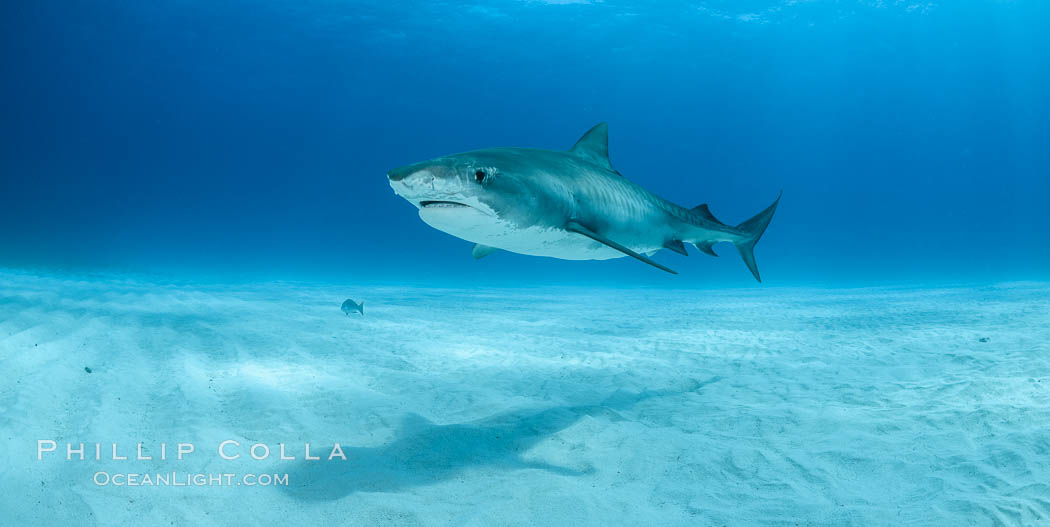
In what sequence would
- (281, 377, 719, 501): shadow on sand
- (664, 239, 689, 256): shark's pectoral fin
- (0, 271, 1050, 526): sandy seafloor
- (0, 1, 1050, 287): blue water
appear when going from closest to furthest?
(0, 271, 1050, 526): sandy seafloor
(281, 377, 719, 501): shadow on sand
(664, 239, 689, 256): shark's pectoral fin
(0, 1, 1050, 287): blue water

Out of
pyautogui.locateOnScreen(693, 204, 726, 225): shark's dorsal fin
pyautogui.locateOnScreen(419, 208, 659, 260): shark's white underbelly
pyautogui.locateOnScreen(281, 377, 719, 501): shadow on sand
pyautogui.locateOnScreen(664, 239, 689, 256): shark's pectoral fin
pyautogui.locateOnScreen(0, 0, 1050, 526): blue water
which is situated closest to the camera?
pyautogui.locateOnScreen(281, 377, 719, 501): shadow on sand

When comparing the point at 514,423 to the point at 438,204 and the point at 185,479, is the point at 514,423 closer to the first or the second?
the point at 438,204

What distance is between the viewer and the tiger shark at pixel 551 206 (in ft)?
10.1

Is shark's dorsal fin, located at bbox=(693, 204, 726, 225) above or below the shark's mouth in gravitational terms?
above

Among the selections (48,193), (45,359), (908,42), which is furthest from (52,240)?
(908,42)

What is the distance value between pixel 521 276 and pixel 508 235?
1333 inches

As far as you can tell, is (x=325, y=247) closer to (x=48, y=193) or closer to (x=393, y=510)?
(x=48, y=193)

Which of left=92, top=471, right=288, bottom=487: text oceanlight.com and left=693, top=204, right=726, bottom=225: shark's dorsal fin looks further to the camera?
left=693, top=204, right=726, bottom=225: shark's dorsal fin

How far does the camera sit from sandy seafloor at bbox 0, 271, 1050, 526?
8.55 ft

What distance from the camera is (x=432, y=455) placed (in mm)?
3311

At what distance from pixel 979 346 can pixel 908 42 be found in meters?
51.3

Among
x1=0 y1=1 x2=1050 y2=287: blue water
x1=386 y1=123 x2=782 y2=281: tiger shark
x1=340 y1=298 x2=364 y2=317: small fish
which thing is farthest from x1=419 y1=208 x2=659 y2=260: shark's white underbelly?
x1=0 y1=1 x2=1050 y2=287: blue water

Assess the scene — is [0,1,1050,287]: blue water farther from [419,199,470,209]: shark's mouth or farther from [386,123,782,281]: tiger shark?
[419,199,470,209]: shark's mouth

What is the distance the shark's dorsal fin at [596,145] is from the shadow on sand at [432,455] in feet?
8.09
